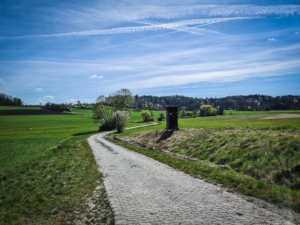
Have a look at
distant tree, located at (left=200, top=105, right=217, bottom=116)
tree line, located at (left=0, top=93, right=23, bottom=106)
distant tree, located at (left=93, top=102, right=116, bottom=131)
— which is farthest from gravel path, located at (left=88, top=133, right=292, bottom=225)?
tree line, located at (left=0, top=93, right=23, bottom=106)

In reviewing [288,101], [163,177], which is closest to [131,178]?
[163,177]

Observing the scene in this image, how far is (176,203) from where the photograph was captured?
299 inches

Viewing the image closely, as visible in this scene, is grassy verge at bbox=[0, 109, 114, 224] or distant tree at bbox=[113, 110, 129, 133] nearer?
grassy verge at bbox=[0, 109, 114, 224]

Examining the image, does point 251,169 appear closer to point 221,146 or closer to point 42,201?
point 221,146

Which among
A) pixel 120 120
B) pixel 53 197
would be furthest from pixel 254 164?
pixel 120 120

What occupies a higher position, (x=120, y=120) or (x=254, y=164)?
(x=120, y=120)

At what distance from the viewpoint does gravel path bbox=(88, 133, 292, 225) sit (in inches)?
247

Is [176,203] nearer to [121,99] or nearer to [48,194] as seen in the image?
[48,194]

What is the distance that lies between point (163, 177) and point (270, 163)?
5324 millimetres

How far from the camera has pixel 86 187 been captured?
10.1m

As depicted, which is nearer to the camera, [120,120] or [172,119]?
[172,119]

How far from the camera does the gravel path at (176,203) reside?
20.6ft

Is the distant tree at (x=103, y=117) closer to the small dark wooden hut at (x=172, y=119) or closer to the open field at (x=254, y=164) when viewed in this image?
the small dark wooden hut at (x=172, y=119)

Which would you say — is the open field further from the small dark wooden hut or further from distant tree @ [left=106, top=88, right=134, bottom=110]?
distant tree @ [left=106, top=88, right=134, bottom=110]
